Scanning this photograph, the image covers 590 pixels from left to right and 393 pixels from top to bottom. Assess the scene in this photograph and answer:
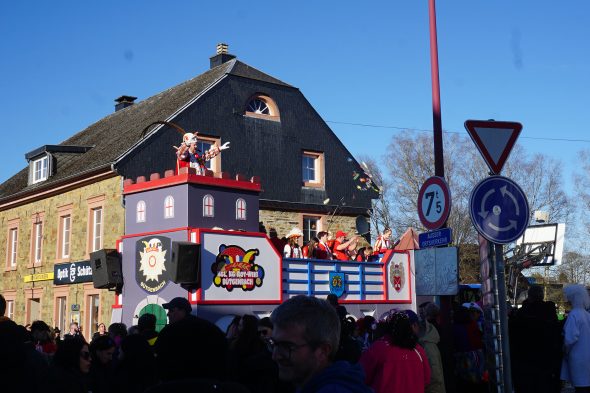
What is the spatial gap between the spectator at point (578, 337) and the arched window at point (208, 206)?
1045 centimetres

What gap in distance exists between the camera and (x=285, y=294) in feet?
57.6

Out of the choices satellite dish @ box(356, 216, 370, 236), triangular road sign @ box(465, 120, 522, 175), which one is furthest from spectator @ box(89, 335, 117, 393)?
satellite dish @ box(356, 216, 370, 236)

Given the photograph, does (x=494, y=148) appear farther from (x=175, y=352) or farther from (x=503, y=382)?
(x=175, y=352)

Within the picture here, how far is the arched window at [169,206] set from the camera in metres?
17.0

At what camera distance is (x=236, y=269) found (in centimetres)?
1650

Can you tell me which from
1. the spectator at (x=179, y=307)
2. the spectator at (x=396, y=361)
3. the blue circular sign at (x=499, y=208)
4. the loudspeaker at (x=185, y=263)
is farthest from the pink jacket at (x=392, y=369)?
the loudspeaker at (x=185, y=263)

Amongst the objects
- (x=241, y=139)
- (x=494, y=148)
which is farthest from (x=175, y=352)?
(x=241, y=139)

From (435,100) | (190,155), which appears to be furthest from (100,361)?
(190,155)

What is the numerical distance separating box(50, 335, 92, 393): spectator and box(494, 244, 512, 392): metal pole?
10.9 feet

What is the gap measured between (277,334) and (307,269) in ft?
50.1

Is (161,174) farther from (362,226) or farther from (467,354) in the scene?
(467,354)

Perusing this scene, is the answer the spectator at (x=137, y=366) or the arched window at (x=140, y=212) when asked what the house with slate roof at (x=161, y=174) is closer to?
the arched window at (x=140, y=212)

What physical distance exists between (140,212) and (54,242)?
850 cm

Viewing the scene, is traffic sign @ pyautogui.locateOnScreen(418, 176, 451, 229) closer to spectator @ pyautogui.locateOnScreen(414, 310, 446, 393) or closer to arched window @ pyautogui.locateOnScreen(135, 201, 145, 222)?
spectator @ pyautogui.locateOnScreen(414, 310, 446, 393)
